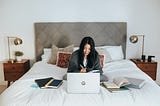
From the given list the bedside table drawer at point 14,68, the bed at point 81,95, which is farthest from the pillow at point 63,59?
the bedside table drawer at point 14,68

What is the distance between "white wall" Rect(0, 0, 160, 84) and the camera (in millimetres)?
3768

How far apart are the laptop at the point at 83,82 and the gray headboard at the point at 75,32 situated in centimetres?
195

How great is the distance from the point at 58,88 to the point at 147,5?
2.65 metres

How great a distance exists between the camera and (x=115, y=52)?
3.72 metres

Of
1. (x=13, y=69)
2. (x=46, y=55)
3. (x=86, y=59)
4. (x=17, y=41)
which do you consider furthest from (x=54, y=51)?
(x=86, y=59)

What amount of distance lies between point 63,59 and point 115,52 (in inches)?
41.5

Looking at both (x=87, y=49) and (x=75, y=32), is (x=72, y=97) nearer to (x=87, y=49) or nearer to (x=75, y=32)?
(x=87, y=49)

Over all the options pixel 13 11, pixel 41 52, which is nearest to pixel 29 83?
pixel 41 52

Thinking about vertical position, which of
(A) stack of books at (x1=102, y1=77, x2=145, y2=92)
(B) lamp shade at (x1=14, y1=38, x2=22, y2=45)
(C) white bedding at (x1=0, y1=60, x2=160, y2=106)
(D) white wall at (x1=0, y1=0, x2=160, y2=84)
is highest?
(D) white wall at (x1=0, y1=0, x2=160, y2=84)

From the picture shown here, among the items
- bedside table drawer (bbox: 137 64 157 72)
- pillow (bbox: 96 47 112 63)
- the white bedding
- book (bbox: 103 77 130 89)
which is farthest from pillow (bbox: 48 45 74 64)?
book (bbox: 103 77 130 89)

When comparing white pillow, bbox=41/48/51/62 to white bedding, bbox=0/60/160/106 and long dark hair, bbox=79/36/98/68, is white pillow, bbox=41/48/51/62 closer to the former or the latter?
long dark hair, bbox=79/36/98/68

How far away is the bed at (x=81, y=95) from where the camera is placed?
1.85m

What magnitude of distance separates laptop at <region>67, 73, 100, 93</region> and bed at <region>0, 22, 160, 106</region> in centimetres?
6

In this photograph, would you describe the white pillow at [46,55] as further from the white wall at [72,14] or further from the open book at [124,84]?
the open book at [124,84]
